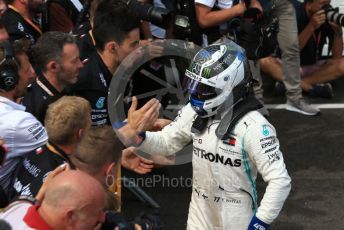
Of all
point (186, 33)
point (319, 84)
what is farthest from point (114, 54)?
point (319, 84)

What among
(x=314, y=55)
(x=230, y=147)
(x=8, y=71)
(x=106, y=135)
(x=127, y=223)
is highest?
(x=8, y=71)

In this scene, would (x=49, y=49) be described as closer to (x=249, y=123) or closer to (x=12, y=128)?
(x=12, y=128)

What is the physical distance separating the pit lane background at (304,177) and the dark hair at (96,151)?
75.6 inches

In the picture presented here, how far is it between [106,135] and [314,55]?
15.6 feet

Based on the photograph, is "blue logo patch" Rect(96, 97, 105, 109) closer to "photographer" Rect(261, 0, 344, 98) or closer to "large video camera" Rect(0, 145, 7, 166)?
"large video camera" Rect(0, 145, 7, 166)

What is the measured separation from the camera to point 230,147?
3441mm

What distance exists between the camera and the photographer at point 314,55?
7.20m

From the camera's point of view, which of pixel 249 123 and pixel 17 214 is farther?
pixel 249 123

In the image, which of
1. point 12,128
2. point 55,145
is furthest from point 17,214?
point 12,128

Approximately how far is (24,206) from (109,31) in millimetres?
2317

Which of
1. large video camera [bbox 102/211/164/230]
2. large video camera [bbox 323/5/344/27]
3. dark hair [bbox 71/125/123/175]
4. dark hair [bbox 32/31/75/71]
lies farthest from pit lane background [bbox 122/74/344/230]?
large video camera [bbox 102/211/164/230]

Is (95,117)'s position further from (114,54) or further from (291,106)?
(291,106)

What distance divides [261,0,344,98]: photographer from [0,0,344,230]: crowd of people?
9.76 feet

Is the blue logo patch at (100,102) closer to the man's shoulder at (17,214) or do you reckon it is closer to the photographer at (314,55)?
the man's shoulder at (17,214)
